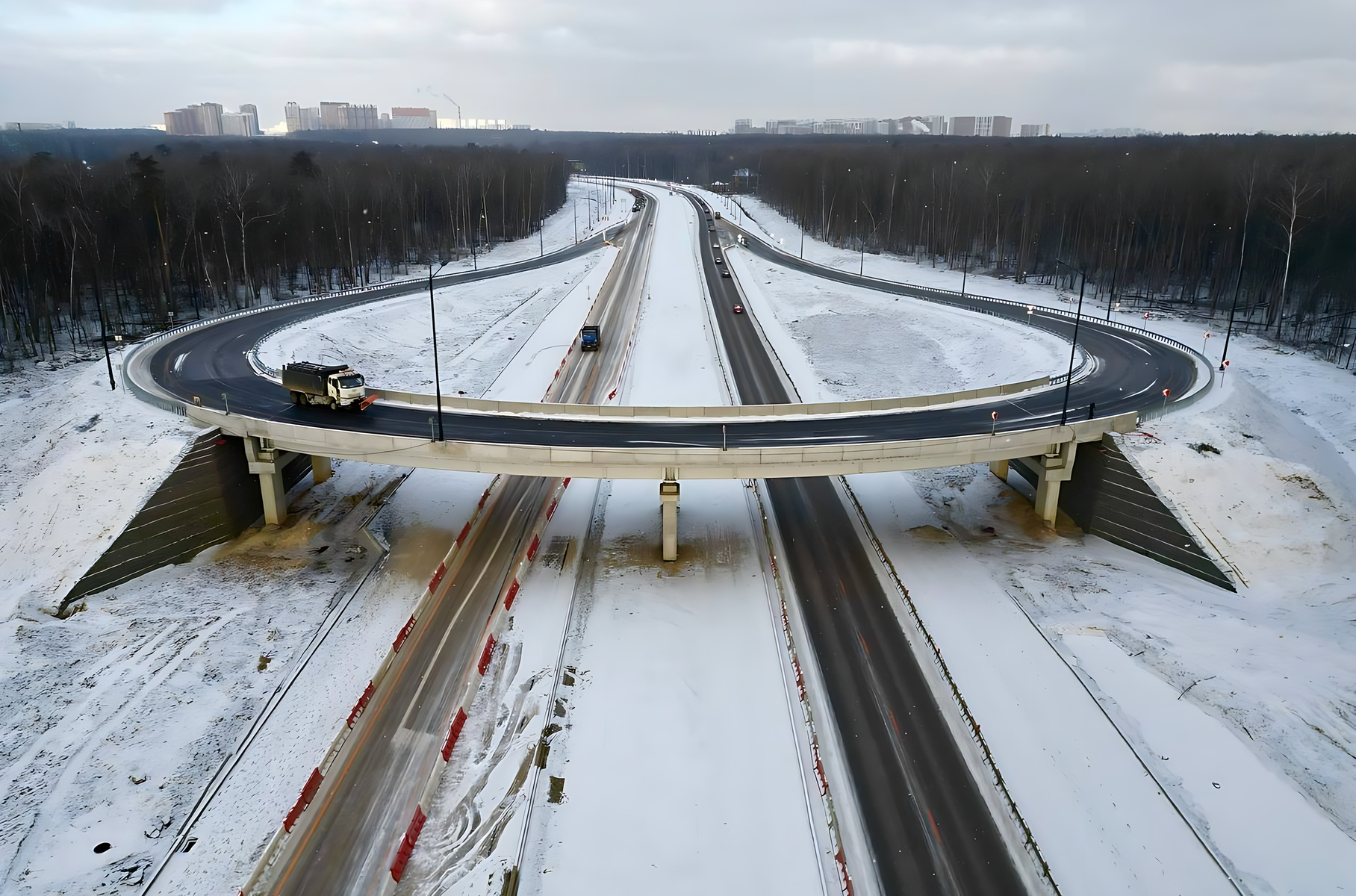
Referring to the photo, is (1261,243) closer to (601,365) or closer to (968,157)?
(968,157)

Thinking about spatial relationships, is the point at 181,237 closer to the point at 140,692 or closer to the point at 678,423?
the point at 678,423

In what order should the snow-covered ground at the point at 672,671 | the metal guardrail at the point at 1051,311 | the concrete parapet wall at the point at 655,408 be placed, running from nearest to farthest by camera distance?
the snow-covered ground at the point at 672,671 < the concrete parapet wall at the point at 655,408 < the metal guardrail at the point at 1051,311

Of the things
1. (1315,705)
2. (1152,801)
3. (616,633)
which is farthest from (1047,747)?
(616,633)

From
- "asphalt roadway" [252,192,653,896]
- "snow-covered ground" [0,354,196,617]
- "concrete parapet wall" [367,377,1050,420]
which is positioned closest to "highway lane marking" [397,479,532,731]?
"asphalt roadway" [252,192,653,896]

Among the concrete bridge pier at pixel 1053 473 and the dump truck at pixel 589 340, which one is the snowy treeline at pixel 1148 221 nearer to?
the concrete bridge pier at pixel 1053 473

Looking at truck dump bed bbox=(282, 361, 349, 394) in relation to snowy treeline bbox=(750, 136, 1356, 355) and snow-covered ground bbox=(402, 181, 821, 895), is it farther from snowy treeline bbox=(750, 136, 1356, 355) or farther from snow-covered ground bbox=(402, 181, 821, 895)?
snowy treeline bbox=(750, 136, 1356, 355)

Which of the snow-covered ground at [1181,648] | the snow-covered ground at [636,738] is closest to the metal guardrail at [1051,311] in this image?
the snow-covered ground at [1181,648]

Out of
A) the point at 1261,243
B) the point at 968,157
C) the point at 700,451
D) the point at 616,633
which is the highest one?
the point at 968,157
